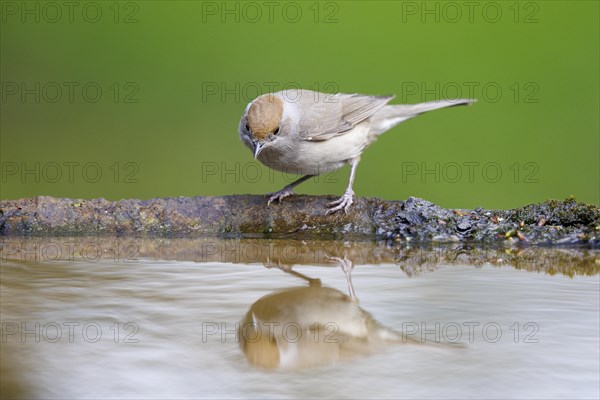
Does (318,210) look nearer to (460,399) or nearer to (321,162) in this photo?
(321,162)

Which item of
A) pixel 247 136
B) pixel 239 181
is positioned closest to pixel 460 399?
pixel 247 136

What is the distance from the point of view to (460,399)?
1.06 meters

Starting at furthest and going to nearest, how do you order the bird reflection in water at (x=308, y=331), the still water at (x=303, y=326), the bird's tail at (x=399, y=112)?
the bird's tail at (x=399, y=112) < the bird reflection in water at (x=308, y=331) < the still water at (x=303, y=326)

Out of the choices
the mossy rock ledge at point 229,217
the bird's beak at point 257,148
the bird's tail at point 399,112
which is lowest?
the mossy rock ledge at point 229,217

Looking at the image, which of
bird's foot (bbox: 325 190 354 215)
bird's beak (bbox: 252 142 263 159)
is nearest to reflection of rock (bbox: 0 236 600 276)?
bird's foot (bbox: 325 190 354 215)

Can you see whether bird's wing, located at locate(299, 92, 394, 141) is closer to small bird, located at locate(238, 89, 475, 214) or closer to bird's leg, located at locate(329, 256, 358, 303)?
small bird, located at locate(238, 89, 475, 214)

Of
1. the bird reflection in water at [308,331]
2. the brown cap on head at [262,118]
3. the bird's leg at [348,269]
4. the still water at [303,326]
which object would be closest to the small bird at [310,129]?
the brown cap on head at [262,118]

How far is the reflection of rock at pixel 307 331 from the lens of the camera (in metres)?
1.34

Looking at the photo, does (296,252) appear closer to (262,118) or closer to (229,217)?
(229,217)

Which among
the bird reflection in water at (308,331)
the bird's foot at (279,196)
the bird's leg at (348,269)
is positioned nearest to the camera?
the bird reflection in water at (308,331)

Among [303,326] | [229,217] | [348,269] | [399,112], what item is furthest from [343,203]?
[303,326]

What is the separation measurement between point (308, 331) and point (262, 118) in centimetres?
232

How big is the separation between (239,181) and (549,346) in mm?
4592

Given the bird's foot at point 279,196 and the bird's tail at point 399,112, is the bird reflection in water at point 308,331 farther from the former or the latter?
the bird's tail at point 399,112
